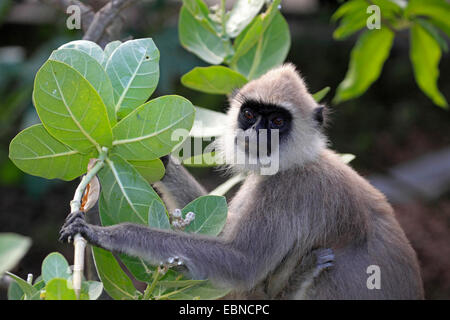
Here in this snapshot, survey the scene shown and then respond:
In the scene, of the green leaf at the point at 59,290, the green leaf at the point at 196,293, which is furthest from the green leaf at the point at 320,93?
the green leaf at the point at 59,290

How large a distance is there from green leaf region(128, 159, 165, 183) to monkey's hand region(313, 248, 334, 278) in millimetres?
1344

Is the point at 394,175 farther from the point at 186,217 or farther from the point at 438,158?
the point at 186,217

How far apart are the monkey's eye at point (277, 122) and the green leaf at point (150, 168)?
1.19 meters

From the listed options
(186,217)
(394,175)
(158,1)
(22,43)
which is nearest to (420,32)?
(186,217)

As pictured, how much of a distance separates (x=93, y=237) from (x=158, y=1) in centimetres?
602

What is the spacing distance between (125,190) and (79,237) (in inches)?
13.5

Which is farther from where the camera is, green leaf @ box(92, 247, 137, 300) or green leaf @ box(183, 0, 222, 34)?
green leaf @ box(183, 0, 222, 34)

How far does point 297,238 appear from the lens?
3.57 m

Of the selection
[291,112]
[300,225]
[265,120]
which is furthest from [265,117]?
[300,225]

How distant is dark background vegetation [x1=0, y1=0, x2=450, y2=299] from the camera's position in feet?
25.8

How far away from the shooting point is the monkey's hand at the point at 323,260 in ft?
11.8

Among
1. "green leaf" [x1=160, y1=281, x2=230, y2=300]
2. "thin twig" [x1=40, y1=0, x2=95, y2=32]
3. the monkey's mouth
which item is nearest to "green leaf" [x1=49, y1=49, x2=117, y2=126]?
"green leaf" [x1=160, y1=281, x2=230, y2=300]

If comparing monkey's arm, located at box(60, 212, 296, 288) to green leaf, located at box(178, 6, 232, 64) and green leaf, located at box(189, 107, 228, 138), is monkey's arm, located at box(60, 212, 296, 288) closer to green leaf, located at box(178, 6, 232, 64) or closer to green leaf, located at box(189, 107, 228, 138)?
green leaf, located at box(189, 107, 228, 138)

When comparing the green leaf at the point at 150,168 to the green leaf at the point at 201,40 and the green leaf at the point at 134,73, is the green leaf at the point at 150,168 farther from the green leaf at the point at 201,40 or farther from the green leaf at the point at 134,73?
the green leaf at the point at 201,40
